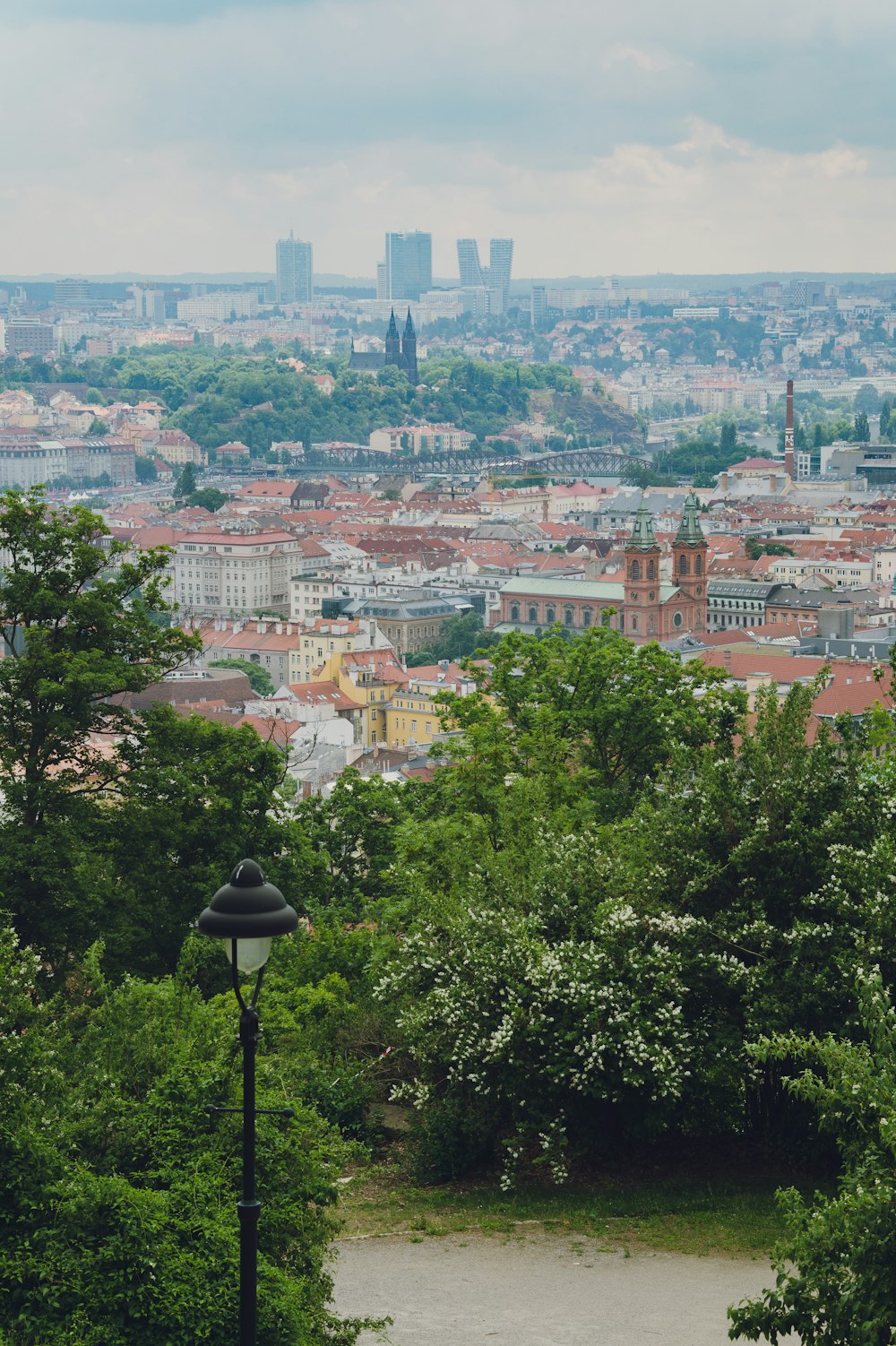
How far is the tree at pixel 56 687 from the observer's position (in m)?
14.2

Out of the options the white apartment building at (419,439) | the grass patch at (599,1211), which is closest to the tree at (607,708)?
the grass patch at (599,1211)

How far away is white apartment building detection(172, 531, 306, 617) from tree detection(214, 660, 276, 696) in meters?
23.1

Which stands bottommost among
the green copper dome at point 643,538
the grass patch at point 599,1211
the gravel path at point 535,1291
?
the green copper dome at point 643,538

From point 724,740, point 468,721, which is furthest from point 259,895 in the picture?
point 468,721

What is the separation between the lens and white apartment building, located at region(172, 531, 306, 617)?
8594 cm

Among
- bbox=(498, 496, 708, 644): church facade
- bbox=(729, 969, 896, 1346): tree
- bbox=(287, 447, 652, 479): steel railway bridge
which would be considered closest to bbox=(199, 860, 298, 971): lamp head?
bbox=(729, 969, 896, 1346): tree

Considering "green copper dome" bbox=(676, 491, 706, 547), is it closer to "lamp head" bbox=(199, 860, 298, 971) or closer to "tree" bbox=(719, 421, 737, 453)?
"lamp head" bbox=(199, 860, 298, 971)

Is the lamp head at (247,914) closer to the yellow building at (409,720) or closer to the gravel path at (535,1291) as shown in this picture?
the gravel path at (535,1291)

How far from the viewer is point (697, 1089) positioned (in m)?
11.2

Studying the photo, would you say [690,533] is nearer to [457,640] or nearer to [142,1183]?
[457,640]

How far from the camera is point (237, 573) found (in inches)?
3386

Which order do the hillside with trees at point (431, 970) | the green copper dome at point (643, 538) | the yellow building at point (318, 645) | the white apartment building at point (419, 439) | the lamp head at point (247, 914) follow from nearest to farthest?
1. the lamp head at point (247, 914)
2. the hillside with trees at point (431, 970)
3. the yellow building at point (318, 645)
4. the green copper dome at point (643, 538)
5. the white apartment building at point (419, 439)

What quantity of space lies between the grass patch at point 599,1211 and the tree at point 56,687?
360 centimetres

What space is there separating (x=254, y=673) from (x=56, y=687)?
4628 centimetres
